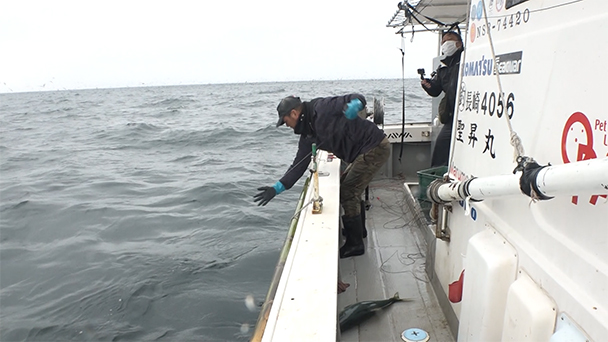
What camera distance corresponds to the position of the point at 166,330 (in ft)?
14.4

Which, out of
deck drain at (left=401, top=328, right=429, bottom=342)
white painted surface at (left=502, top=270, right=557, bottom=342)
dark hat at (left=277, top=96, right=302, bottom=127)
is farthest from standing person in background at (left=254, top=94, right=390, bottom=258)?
white painted surface at (left=502, top=270, right=557, bottom=342)

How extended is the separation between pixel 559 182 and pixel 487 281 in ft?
2.54

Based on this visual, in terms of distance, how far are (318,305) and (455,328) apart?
1.13 meters

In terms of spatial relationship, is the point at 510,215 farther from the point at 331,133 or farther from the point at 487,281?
the point at 331,133

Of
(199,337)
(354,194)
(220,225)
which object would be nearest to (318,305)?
(354,194)

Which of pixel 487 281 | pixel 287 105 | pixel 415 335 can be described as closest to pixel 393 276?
pixel 415 335

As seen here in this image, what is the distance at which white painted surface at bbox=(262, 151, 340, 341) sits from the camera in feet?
5.96

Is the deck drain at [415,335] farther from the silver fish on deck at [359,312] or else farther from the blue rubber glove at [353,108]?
the blue rubber glove at [353,108]

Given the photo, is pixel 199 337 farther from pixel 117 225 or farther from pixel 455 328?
pixel 117 225

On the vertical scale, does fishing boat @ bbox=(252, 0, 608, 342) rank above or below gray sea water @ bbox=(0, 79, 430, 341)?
above

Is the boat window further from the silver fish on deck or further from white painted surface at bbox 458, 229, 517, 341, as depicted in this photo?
the silver fish on deck

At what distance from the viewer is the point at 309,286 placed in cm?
215

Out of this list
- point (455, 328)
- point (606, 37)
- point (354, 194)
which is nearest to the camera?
point (606, 37)

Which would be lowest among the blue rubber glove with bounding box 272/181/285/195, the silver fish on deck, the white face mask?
the silver fish on deck
